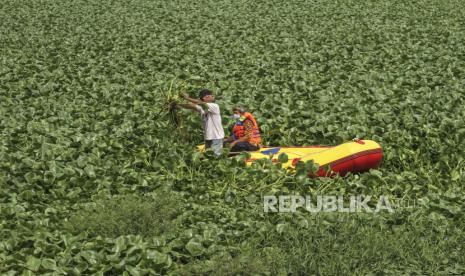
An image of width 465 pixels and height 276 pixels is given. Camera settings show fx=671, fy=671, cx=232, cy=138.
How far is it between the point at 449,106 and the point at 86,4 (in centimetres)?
1611

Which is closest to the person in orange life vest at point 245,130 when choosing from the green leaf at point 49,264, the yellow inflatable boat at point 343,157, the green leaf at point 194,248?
the yellow inflatable boat at point 343,157

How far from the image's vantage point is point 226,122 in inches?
468

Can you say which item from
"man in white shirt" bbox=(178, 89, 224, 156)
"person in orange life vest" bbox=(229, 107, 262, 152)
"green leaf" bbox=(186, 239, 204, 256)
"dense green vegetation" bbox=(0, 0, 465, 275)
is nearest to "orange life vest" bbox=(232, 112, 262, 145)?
"person in orange life vest" bbox=(229, 107, 262, 152)

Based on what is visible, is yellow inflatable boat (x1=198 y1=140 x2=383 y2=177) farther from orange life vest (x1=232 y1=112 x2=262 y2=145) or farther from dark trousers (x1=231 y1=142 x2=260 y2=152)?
orange life vest (x1=232 y1=112 x2=262 y2=145)

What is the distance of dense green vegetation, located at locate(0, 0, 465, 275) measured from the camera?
7.08m

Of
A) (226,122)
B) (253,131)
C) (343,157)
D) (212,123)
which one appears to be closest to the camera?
(343,157)

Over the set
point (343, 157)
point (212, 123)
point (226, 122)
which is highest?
point (212, 123)

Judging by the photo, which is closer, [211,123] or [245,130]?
[211,123]

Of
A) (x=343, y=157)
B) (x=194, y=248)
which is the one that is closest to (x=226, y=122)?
(x=343, y=157)

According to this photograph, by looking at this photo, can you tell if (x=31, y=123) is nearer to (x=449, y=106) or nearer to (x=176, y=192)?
(x=176, y=192)

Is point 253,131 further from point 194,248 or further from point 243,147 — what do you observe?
point 194,248

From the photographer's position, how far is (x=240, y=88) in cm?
1419

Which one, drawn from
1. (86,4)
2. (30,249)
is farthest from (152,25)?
(30,249)

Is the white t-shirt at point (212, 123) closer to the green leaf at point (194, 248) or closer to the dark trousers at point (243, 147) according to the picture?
the dark trousers at point (243, 147)
